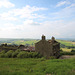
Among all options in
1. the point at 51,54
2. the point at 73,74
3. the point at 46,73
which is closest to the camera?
the point at 73,74

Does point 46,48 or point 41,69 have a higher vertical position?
point 46,48

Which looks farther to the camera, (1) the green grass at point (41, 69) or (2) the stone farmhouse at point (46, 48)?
(2) the stone farmhouse at point (46, 48)

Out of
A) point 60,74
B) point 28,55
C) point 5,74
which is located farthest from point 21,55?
point 60,74

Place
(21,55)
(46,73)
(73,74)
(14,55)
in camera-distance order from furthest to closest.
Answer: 1. (14,55)
2. (21,55)
3. (46,73)
4. (73,74)

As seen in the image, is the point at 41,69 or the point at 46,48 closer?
the point at 41,69

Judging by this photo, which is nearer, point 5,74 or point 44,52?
point 5,74

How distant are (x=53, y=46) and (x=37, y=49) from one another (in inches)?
345

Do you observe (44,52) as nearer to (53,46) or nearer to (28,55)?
(53,46)

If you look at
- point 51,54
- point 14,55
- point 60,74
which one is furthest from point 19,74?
point 51,54

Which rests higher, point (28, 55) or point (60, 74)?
point (60, 74)

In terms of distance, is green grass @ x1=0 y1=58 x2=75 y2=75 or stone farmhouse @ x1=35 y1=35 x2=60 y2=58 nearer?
green grass @ x1=0 y1=58 x2=75 y2=75

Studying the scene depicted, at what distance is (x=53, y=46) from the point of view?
125 ft

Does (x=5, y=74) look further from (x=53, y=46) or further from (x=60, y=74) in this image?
(x=53, y=46)

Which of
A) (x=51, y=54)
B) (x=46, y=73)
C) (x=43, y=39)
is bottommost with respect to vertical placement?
(x=51, y=54)
